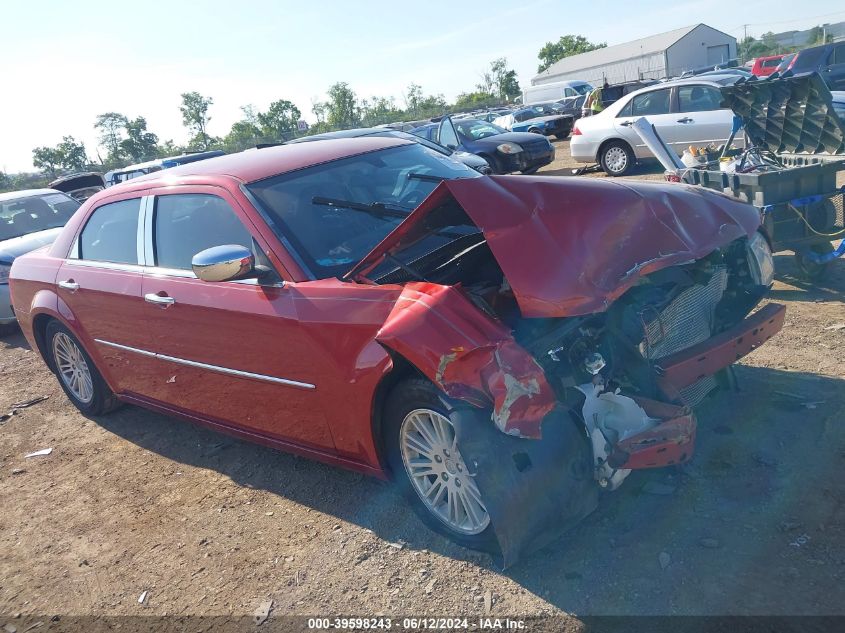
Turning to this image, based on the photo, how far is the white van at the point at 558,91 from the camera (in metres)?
38.9

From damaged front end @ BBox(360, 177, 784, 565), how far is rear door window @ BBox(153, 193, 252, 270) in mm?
932

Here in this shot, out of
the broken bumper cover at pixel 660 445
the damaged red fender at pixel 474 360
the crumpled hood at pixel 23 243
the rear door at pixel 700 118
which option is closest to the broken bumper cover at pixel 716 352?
the broken bumper cover at pixel 660 445

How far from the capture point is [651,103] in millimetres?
12141

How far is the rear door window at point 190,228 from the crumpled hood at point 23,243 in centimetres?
526

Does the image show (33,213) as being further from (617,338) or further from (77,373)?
(617,338)

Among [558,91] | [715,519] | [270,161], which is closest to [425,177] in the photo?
[270,161]

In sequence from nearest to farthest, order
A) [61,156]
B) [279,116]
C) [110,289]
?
1. [110,289]
2. [61,156]
3. [279,116]

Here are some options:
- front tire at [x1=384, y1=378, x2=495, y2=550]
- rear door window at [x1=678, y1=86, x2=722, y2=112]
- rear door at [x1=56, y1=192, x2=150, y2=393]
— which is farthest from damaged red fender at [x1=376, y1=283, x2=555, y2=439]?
rear door window at [x1=678, y1=86, x2=722, y2=112]

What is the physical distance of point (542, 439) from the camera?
2.77 meters

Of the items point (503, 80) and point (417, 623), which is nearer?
point (417, 623)

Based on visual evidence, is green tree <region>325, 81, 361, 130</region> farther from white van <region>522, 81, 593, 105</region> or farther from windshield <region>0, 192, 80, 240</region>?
windshield <region>0, 192, 80, 240</region>

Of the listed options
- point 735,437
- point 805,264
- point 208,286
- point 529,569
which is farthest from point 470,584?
point 805,264

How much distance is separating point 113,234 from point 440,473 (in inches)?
119

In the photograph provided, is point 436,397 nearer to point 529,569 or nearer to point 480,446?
point 480,446
